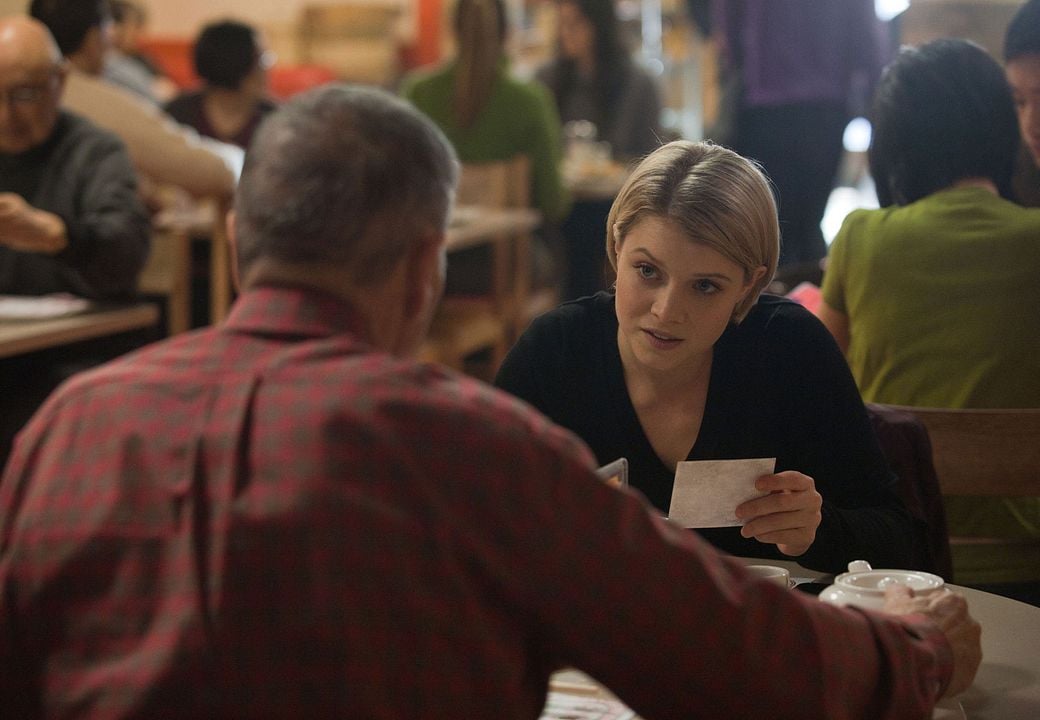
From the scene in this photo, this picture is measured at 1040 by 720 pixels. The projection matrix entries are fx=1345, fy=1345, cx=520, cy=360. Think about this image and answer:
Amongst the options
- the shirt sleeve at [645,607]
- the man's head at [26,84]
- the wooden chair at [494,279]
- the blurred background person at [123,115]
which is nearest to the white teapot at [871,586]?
the shirt sleeve at [645,607]

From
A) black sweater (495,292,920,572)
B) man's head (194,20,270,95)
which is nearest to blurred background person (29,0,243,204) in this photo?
man's head (194,20,270,95)

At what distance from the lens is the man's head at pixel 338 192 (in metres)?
0.99

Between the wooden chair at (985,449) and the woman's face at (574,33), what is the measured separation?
4.18m

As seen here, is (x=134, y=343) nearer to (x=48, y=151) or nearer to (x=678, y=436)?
(x=48, y=151)

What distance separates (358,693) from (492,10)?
4.68 metres

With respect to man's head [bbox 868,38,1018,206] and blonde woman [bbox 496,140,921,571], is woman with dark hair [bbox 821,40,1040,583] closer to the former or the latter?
man's head [bbox 868,38,1018,206]

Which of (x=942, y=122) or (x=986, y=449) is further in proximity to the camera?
(x=942, y=122)

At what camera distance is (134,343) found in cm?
366

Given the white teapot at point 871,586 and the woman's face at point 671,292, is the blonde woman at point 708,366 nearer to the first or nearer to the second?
the woman's face at point 671,292

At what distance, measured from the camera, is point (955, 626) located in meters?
1.23

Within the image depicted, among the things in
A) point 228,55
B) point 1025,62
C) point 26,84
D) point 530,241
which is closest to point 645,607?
point 1025,62

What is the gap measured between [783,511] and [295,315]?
73 centimetres

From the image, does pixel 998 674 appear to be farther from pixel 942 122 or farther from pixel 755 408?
pixel 942 122

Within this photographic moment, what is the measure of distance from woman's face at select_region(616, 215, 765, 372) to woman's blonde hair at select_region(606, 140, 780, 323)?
0.02 m
